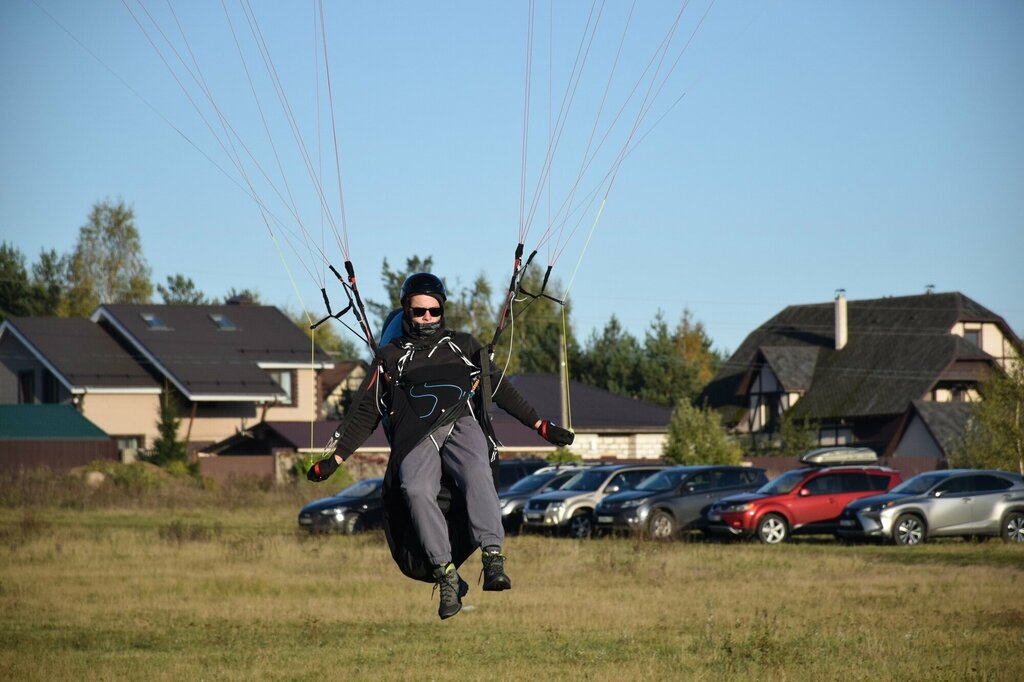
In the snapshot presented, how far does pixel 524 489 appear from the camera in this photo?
3312 centimetres

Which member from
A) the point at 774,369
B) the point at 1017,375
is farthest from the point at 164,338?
the point at 1017,375

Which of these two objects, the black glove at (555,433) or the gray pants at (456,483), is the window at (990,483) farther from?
the gray pants at (456,483)

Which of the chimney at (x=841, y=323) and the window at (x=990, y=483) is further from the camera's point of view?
the chimney at (x=841, y=323)

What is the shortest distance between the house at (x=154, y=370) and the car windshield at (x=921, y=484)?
31.4 metres

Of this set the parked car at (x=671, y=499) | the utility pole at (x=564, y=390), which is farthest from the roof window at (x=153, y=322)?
the parked car at (x=671, y=499)

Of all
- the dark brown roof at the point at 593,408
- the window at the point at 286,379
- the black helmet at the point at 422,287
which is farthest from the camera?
the window at the point at 286,379

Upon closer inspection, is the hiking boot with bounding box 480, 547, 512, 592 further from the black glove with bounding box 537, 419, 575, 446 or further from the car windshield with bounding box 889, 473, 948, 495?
the car windshield with bounding box 889, 473, 948, 495

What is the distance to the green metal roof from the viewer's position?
50438 mm

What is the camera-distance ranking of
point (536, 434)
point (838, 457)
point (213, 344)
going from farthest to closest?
point (213, 344), point (536, 434), point (838, 457)

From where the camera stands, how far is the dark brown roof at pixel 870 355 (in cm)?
6041

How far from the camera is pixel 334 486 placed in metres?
46.2

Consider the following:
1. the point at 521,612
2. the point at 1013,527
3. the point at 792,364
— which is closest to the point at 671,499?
the point at 1013,527

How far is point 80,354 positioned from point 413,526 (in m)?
53.2

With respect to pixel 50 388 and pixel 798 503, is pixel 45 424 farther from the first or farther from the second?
pixel 798 503
